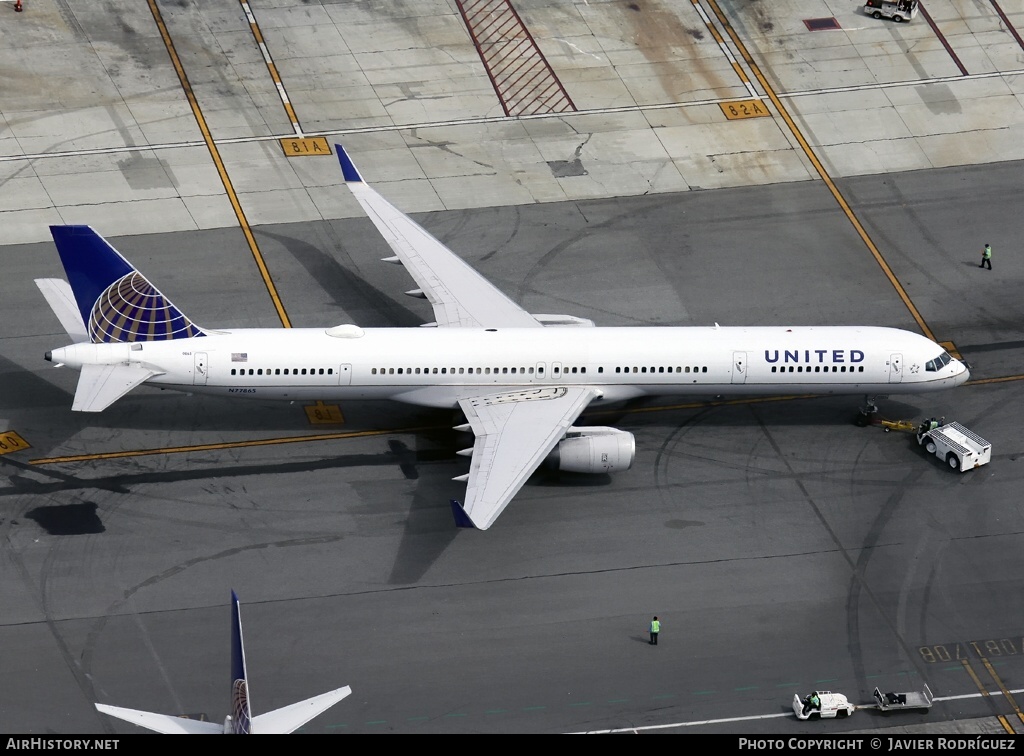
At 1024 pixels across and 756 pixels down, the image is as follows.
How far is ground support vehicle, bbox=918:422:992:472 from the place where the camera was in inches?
2653

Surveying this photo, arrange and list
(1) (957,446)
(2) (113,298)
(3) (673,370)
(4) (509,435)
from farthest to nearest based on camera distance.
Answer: (1) (957,446)
(3) (673,370)
(4) (509,435)
(2) (113,298)

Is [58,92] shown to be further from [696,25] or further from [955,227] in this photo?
[955,227]

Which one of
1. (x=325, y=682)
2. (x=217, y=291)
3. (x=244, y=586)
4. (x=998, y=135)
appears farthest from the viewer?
(x=998, y=135)

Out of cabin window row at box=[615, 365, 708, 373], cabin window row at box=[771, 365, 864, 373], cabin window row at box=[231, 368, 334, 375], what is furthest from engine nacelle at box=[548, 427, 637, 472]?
cabin window row at box=[231, 368, 334, 375]

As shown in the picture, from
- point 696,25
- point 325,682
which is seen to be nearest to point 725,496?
point 325,682

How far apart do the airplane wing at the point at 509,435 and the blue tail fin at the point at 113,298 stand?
1271 cm

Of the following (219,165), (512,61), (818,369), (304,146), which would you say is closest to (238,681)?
(818,369)

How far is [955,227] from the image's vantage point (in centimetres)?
8362

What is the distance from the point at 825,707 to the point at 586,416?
62.9 feet

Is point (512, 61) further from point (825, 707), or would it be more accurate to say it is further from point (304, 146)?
point (825, 707)

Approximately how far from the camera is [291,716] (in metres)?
45.7

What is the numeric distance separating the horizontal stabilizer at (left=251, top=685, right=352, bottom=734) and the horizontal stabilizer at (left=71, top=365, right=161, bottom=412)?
19.9 metres

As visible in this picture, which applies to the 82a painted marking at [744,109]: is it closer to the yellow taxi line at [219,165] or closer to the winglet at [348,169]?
the winglet at [348,169]

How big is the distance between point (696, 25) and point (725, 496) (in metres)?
42.3
